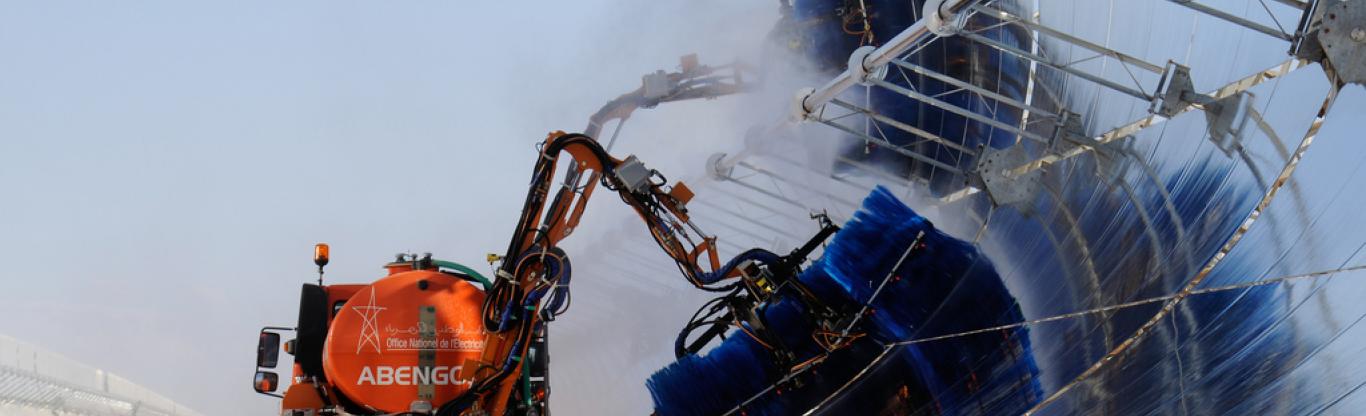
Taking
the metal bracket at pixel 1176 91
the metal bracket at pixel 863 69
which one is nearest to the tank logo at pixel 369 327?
the metal bracket at pixel 863 69

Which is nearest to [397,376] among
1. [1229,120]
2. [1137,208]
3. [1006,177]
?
[1006,177]

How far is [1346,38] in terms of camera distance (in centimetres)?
673

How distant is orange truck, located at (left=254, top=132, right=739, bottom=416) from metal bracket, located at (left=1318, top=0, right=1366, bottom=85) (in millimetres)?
6403

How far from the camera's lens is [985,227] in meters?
12.7

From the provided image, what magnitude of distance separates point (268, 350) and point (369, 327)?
3.96 feet

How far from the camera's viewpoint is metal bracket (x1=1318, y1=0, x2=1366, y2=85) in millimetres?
6554

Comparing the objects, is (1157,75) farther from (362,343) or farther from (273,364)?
(273,364)

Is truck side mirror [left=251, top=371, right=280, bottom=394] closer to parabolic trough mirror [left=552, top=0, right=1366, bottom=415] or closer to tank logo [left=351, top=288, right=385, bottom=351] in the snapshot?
tank logo [left=351, top=288, right=385, bottom=351]

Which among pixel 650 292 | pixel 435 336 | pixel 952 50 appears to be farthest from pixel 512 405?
pixel 650 292

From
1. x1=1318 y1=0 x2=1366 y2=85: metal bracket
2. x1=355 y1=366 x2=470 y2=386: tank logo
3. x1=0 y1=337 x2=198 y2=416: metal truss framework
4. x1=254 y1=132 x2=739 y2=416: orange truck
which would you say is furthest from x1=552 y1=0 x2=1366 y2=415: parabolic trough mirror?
x1=0 y1=337 x2=198 y2=416: metal truss framework

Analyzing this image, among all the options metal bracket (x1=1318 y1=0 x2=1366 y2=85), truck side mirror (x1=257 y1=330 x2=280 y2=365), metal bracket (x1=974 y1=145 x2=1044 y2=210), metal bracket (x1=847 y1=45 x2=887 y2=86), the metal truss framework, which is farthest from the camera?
the metal truss framework

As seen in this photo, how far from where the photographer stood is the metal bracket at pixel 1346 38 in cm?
655

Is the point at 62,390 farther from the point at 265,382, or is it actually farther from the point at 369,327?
the point at 369,327

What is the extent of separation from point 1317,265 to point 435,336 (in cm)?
749
